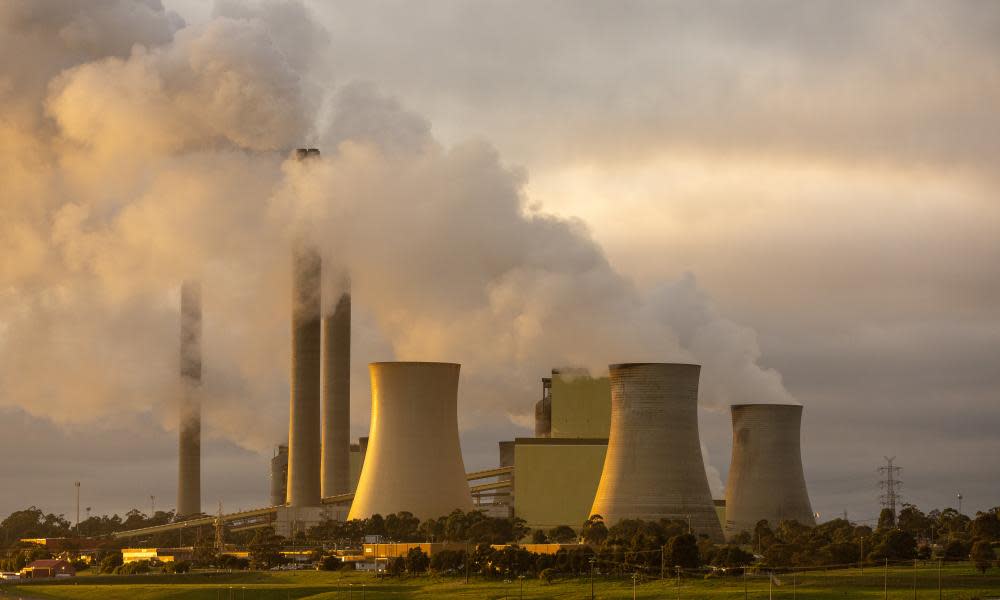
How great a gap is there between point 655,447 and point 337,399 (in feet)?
96.7

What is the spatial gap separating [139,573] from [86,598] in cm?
698

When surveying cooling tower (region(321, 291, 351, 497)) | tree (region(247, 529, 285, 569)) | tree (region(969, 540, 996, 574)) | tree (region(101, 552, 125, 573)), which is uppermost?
cooling tower (region(321, 291, 351, 497))

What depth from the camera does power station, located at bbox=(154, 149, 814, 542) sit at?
5144 centimetres

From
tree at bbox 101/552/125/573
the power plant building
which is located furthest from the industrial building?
tree at bbox 101/552/125/573

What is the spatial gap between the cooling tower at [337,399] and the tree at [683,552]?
3262 cm

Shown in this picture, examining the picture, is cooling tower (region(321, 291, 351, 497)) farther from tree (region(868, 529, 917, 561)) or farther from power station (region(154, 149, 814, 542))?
tree (region(868, 529, 917, 561))

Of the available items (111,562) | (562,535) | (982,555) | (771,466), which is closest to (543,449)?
(562,535)

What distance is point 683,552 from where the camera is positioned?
46.3m

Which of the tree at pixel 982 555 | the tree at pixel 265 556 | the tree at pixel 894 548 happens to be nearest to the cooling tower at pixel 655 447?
the tree at pixel 894 548

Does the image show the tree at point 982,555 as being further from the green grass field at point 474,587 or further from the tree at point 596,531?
the tree at point 596,531

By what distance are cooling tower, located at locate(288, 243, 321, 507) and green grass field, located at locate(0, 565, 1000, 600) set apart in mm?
17241

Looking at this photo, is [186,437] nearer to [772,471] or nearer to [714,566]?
[772,471]

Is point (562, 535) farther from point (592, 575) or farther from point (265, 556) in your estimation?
point (592, 575)

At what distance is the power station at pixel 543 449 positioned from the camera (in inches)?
2025
